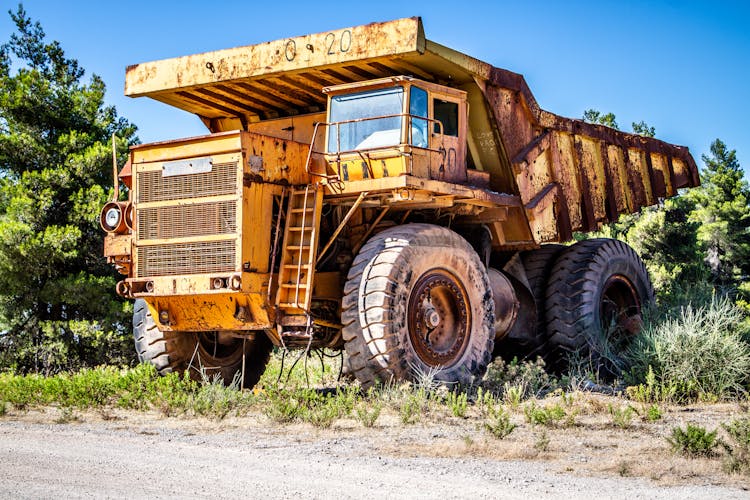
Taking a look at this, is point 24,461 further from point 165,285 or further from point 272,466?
point 165,285

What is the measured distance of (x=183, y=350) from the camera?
10.9 meters

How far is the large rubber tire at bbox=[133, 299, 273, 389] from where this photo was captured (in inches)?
423

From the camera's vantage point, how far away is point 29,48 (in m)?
17.4

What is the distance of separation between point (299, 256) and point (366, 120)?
72.8 inches

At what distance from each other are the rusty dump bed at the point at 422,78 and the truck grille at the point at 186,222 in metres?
1.76

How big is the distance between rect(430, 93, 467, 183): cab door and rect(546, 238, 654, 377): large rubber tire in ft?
9.55

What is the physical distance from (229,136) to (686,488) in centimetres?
600

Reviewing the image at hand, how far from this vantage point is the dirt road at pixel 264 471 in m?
5.27

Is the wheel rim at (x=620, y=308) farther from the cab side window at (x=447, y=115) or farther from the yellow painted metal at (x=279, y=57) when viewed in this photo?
the yellow painted metal at (x=279, y=57)

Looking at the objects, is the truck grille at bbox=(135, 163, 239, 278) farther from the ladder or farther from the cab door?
the cab door

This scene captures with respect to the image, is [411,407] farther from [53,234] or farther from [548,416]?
[53,234]

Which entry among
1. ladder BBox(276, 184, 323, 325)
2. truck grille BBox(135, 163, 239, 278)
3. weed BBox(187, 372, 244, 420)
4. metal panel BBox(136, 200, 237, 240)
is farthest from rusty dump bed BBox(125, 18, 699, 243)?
weed BBox(187, 372, 244, 420)

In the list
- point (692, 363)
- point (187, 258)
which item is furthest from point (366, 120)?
point (692, 363)

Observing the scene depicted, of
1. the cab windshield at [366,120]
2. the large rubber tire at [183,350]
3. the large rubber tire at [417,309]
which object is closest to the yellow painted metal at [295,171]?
the cab windshield at [366,120]
